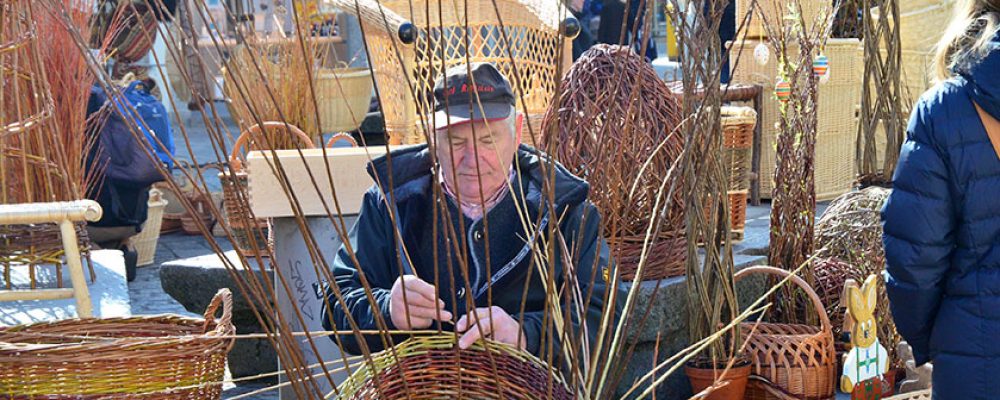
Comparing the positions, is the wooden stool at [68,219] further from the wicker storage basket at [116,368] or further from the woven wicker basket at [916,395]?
the woven wicker basket at [916,395]

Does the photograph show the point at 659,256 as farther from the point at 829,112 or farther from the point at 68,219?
the point at 829,112

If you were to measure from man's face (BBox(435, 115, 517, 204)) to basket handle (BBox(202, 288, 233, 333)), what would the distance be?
0.47m

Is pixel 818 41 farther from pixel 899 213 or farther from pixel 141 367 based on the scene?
pixel 141 367

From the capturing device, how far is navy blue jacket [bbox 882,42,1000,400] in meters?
2.31

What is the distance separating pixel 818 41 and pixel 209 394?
2.49 meters

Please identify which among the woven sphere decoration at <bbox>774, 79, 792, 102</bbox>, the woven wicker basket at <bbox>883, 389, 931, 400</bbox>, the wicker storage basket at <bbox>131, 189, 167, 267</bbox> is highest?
the woven sphere decoration at <bbox>774, 79, 792, 102</bbox>

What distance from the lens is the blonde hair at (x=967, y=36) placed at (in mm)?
2281

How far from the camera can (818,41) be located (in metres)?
3.99

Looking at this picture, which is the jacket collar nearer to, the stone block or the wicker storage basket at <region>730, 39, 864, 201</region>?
the stone block

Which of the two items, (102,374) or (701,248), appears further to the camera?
(701,248)

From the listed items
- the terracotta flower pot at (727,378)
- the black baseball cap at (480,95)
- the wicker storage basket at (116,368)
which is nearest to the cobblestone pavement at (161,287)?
the terracotta flower pot at (727,378)

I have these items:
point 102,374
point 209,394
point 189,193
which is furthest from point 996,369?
point 189,193

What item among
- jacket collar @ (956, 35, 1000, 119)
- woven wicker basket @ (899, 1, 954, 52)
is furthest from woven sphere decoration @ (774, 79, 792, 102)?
woven wicker basket @ (899, 1, 954, 52)

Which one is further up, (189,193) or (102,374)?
(102,374)
